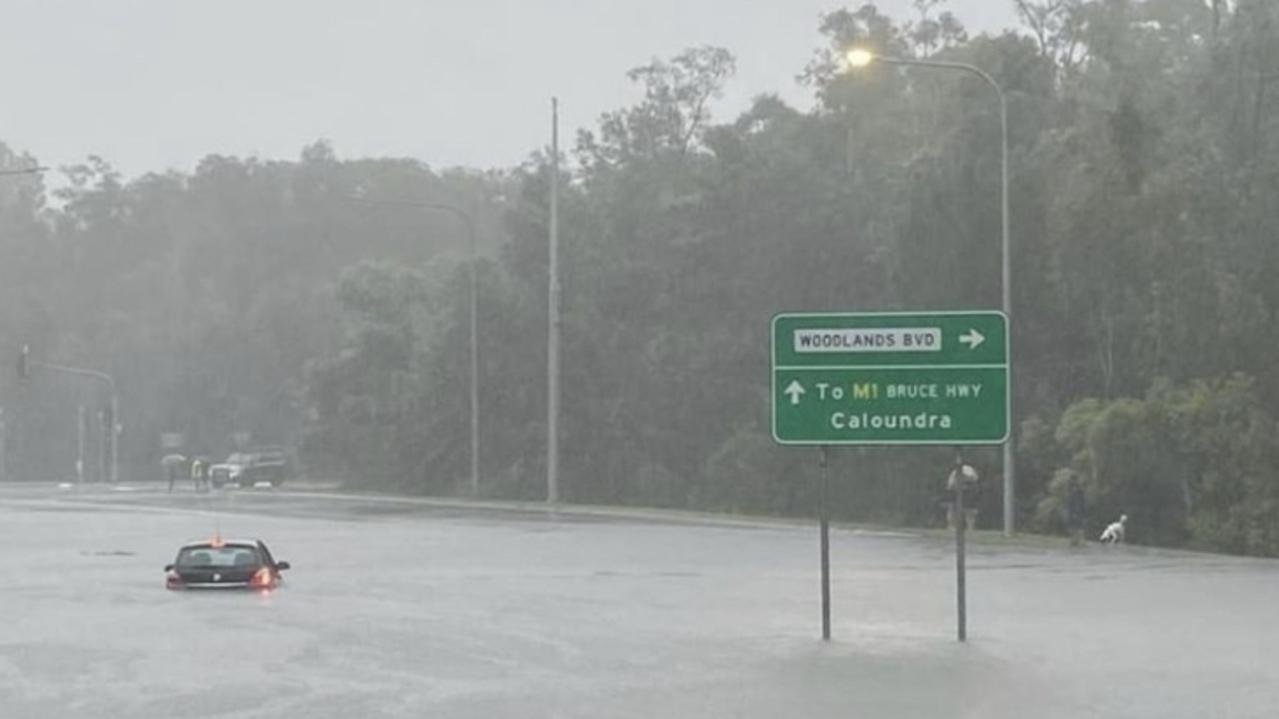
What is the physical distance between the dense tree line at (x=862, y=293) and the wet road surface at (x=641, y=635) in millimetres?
16177

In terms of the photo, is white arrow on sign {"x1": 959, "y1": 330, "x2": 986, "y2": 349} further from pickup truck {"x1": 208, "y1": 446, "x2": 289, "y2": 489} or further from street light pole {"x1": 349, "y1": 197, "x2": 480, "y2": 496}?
pickup truck {"x1": 208, "y1": 446, "x2": 289, "y2": 489}

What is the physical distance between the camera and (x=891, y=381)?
18.9 metres

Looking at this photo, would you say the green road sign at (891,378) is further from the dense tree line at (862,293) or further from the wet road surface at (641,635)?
the dense tree line at (862,293)

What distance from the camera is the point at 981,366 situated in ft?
61.5

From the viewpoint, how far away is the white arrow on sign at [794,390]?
19.1 meters

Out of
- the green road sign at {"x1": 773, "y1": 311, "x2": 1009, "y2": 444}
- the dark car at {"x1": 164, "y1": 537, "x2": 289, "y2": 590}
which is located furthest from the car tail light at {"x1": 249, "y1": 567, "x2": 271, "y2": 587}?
the green road sign at {"x1": 773, "y1": 311, "x2": 1009, "y2": 444}

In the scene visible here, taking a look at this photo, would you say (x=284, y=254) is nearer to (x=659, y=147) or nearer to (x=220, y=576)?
(x=659, y=147)

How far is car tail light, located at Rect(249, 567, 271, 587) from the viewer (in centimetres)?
2458

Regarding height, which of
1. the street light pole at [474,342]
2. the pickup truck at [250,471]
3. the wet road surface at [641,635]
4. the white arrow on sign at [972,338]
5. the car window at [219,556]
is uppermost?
the street light pole at [474,342]

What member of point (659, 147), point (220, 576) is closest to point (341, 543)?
point (220, 576)

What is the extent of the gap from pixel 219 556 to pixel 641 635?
8028 mm

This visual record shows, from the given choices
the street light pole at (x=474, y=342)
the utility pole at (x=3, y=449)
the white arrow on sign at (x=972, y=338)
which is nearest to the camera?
the white arrow on sign at (x=972, y=338)

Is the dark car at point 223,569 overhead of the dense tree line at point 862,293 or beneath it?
beneath

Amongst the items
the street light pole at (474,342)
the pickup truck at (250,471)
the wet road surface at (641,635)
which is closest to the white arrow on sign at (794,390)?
the wet road surface at (641,635)
